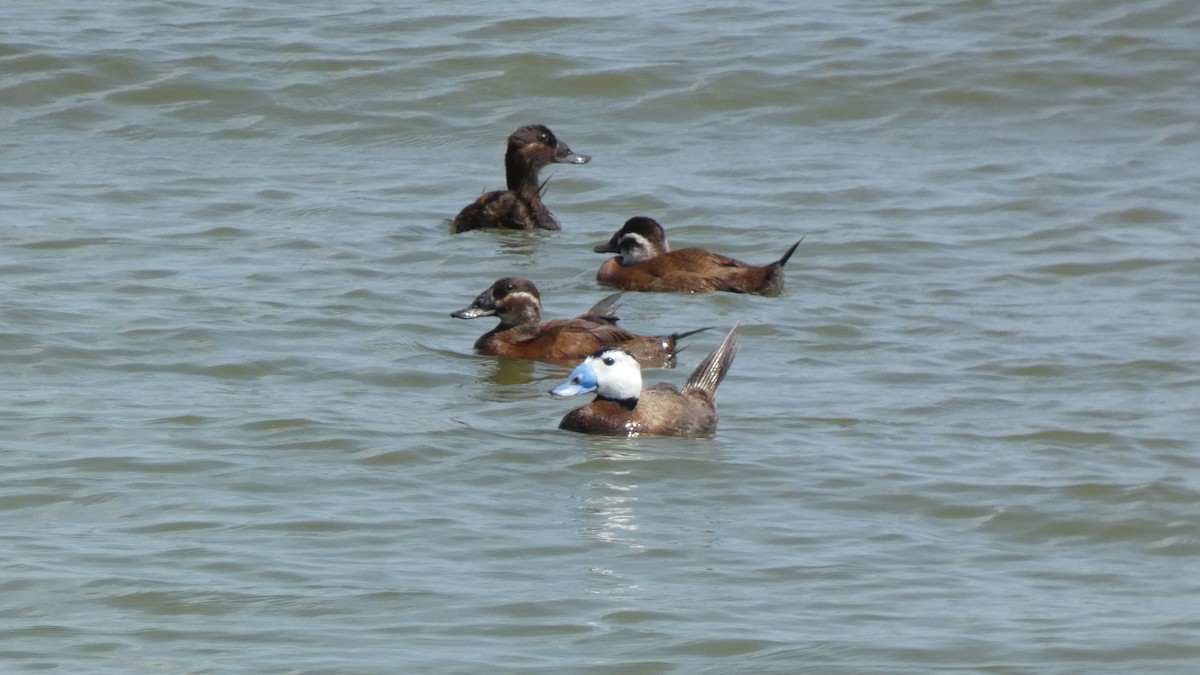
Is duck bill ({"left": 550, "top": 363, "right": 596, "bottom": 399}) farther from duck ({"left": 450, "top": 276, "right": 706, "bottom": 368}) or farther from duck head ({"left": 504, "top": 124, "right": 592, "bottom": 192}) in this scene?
duck head ({"left": 504, "top": 124, "right": 592, "bottom": 192})

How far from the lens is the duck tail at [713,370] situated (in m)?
9.59

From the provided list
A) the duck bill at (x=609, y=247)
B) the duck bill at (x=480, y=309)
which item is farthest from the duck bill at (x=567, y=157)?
the duck bill at (x=480, y=309)

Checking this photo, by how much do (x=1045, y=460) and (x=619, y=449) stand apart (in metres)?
1.82

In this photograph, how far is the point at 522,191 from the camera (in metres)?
14.7

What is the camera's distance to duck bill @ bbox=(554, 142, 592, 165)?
14.9 m

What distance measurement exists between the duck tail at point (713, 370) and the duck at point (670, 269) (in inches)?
81.3

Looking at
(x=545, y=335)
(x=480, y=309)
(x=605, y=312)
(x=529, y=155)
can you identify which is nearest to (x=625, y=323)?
(x=605, y=312)

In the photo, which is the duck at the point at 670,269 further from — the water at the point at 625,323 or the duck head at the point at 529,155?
the duck head at the point at 529,155

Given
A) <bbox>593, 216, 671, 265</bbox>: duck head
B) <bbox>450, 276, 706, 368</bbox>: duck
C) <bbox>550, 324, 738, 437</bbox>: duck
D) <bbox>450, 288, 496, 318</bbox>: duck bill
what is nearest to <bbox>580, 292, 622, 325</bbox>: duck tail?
<bbox>450, 276, 706, 368</bbox>: duck

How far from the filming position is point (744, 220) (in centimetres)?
1419

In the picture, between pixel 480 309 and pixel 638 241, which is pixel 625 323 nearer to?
pixel 638 241

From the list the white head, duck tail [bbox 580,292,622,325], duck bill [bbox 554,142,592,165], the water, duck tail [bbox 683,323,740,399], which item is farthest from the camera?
duck bill [bbox 554,142,592,165]

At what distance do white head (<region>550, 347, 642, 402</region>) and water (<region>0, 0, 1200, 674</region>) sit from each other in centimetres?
26

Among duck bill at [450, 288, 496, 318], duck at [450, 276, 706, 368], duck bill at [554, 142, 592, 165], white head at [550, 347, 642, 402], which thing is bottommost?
duck at [450, 276, 706, 368]
